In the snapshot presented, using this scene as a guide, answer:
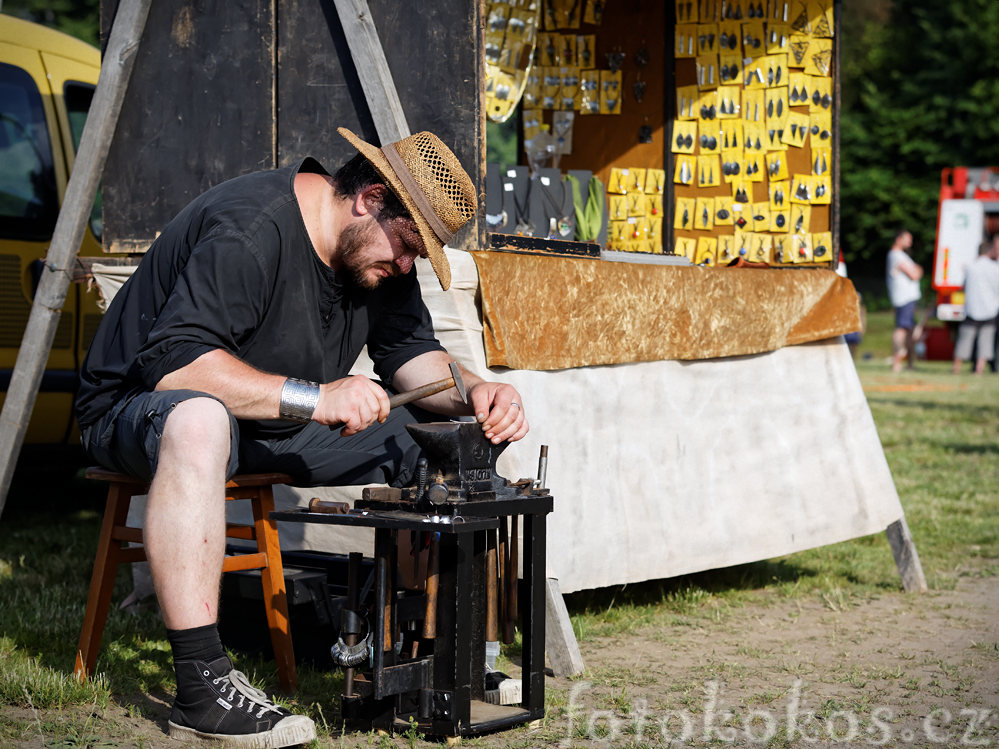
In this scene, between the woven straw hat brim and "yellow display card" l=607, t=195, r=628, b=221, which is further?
"yellow display card" l=607, t=195, r=628, b=221

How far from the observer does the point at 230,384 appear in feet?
8.91

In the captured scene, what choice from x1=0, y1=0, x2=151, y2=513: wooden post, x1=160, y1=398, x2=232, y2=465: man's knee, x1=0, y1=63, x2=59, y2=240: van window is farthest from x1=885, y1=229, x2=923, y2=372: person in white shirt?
x1=160, y1=398, x2=232, y2=465: man's knee

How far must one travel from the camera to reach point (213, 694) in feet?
8.57

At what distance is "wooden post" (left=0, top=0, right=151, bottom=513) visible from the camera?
4242 mm

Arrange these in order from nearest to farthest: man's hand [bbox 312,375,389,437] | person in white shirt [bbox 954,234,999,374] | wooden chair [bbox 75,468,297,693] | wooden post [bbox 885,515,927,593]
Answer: man's hand [bbox 312,375,389,437], wooden chair [bbox 75,468,297,693], wooden post [bbox 885,515,927,593], person in white shirt [bbox 954,234,999,374]

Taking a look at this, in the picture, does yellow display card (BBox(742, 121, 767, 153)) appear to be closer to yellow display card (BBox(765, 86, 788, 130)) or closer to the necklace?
yellow display card (BBox(765, 86, 788, 130))

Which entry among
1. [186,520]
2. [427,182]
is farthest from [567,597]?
[186,520]

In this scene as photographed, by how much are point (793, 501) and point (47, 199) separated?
12.6ft

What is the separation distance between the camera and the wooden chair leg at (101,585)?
3.14 m

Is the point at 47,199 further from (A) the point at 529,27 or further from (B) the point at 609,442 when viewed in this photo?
(B) the point at 609,442

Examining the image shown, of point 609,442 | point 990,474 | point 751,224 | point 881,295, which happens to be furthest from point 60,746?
point 881,295

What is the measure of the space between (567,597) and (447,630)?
191 cm

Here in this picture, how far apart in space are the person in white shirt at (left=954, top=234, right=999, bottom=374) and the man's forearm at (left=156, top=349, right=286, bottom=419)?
50.6 ft

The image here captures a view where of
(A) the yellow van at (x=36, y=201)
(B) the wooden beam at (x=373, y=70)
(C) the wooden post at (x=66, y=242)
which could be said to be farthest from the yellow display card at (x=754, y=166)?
(A) the yellow van at (x=36, y=201)
